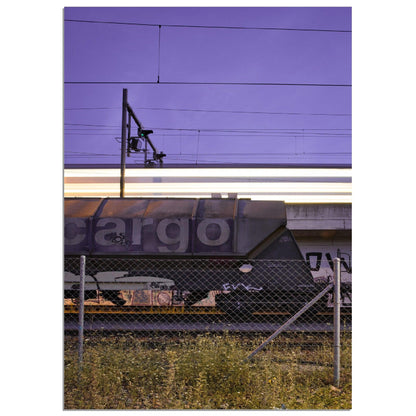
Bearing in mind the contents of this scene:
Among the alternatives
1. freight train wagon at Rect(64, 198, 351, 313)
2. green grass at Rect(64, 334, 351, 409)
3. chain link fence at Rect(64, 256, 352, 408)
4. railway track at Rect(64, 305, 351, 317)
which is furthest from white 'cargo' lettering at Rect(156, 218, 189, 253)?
green grass at Rect(64, 334, 351, 409)

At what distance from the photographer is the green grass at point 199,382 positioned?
3275 millimetres

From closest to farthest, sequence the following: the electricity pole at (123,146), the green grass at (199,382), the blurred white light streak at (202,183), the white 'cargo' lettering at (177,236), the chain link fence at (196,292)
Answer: the green grass at (199,382) < the white 'cargo' lettering at (177,236) < the chain link fence at (196,292) < the electricity pole at (123,146) < the blurred white light streak at (202,183)

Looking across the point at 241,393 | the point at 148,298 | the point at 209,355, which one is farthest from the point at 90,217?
the point at 241,393

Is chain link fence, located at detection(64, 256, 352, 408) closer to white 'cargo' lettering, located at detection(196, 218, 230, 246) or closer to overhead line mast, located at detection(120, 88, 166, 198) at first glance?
white 'cargo' lettering, located at detection(196, 218, 230, 246)

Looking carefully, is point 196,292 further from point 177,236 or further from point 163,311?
point 177,236

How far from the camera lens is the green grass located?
10.7ft

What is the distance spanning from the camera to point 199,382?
3.33 meters

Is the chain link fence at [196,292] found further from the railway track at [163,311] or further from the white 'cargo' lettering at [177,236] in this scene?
the white 'cargo' lettering at [177,236]

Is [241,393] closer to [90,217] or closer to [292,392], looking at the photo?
[292,392]

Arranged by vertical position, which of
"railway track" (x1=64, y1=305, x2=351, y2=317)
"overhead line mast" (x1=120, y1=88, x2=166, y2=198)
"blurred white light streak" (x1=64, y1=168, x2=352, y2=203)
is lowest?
"railway track" (x1=64, y1=305, x2=351, y2=317)

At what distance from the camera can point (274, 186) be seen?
9672 millimetres

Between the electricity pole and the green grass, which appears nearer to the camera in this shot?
the green grass

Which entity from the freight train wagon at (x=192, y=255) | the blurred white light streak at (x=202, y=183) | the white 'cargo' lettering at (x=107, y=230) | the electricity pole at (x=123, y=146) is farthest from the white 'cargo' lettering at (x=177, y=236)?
the electricity pole at (x=123, y=146)

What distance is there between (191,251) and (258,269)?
1.43m
